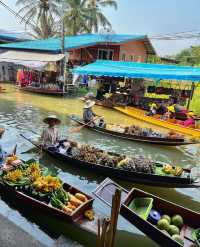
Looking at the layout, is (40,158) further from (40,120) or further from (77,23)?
(77,23)

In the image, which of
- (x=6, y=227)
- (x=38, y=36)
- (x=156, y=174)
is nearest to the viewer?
(x=6, y=227)

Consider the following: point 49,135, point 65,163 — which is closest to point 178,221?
point 65,163

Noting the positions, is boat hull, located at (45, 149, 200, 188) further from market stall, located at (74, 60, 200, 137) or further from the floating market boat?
market stall, located at (74, 60, 200, 137)

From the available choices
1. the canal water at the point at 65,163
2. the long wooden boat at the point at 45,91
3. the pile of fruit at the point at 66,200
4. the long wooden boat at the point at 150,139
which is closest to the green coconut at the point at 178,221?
the canal water at the point at 65,163

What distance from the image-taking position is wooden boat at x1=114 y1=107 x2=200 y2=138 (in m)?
11.7

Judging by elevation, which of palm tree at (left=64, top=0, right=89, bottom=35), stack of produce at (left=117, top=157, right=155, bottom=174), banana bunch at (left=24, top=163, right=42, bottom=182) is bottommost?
stack of produce at (left=117, top=157, right=155, bottom=174)

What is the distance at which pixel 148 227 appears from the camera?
459 centimetres

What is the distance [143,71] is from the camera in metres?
15.1

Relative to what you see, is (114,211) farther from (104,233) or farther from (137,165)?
(137,165)

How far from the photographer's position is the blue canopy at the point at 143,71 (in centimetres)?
1348

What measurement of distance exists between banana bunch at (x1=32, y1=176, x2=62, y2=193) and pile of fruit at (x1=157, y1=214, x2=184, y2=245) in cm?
207

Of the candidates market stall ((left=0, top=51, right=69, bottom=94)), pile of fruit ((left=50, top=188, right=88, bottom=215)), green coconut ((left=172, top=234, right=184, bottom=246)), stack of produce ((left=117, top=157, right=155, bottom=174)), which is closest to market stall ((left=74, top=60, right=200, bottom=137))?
market stall ((left=0, top=51, right=69, bottom=94))

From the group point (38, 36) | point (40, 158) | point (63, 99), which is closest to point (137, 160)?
point (40, 158)

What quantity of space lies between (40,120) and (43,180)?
838 cm
